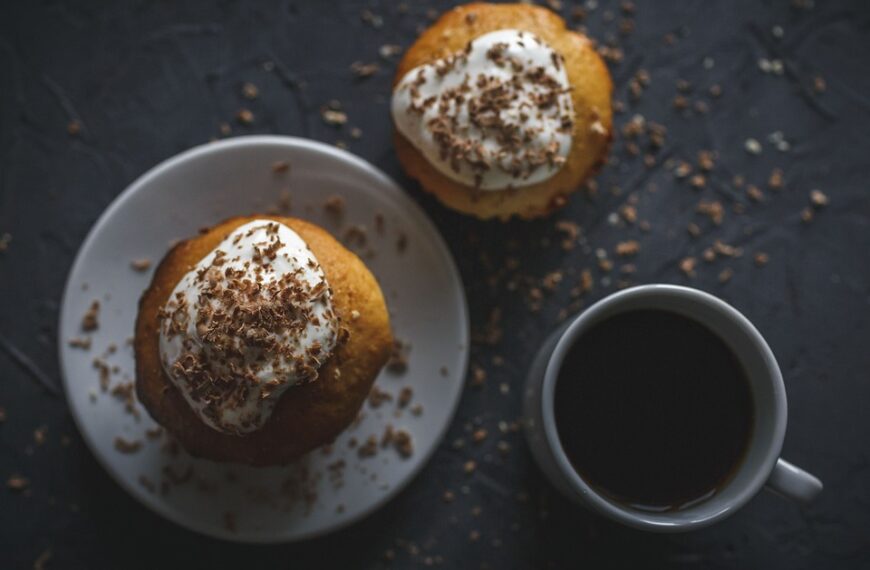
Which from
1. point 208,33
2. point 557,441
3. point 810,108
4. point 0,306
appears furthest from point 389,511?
point 810,108

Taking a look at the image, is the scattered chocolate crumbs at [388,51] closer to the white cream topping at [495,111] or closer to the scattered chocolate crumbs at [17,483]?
the white cream topping at [495,111]

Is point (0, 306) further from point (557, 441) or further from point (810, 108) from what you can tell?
point (810, 108)

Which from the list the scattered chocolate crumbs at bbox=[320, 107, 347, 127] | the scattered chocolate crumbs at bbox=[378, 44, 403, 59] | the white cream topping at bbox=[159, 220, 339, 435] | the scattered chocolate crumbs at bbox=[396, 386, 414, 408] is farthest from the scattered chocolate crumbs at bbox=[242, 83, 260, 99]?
the scattered chocolate crumbs at bbox=[396, 386, 414, 408]

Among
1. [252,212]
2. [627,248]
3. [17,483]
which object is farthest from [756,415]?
[17,483]

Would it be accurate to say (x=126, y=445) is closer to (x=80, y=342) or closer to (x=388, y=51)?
(x=80, y=342)

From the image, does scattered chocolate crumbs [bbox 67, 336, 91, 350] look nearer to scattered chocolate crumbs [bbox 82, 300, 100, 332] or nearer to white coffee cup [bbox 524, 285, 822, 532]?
scattered chocolate crumbs [bbox 82, 300, 100, 332]

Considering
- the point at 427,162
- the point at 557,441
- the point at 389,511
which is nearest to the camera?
the point at 557,441

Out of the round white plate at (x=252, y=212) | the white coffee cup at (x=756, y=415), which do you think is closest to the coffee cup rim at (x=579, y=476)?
the white coffee cup at (x=756, y=415)
